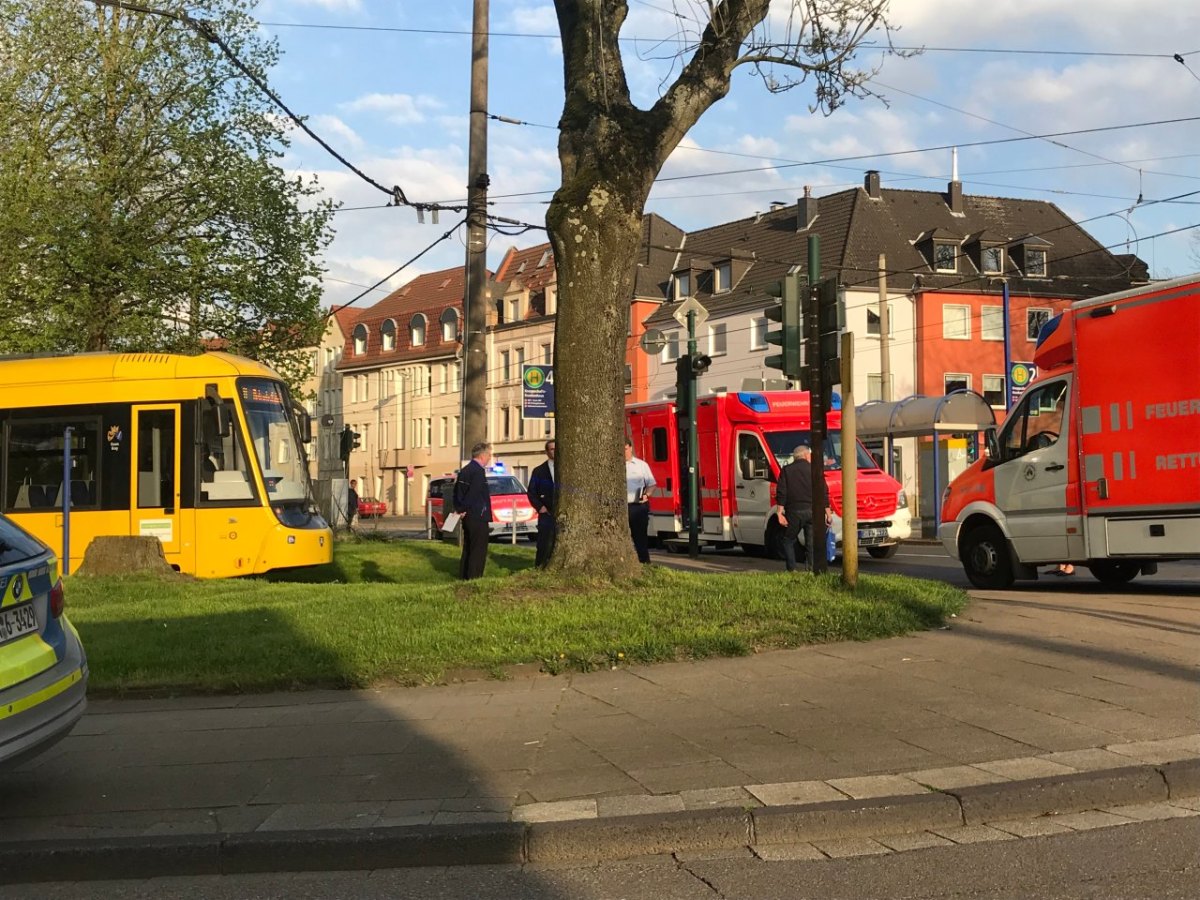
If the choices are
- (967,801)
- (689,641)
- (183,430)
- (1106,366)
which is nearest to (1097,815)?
(967,801)

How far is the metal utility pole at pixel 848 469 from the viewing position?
34.6ft

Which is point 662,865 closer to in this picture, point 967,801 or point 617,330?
point 967,801

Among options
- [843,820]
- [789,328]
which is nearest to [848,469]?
[789,328]

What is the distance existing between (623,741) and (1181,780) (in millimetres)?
2680

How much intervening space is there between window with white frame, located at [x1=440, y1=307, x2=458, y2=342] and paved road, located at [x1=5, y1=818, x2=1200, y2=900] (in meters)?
72.8

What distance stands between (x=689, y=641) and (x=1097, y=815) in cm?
397

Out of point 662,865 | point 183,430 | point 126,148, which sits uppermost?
point 126,148

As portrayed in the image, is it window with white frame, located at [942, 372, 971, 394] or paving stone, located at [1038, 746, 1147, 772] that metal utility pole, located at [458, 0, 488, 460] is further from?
window with white frame, located at [942, 372, 971, 394]

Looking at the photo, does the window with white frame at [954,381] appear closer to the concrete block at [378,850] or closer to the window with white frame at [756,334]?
the window with white frame at [756,334]

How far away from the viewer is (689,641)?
8953 millimetres

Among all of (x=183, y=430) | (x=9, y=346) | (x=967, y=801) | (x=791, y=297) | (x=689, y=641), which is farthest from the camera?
(x=9, y=346)

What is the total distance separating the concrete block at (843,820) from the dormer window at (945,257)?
2029 inches

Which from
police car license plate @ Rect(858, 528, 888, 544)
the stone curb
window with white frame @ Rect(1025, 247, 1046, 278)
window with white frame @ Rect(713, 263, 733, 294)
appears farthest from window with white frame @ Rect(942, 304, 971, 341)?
the stone curb

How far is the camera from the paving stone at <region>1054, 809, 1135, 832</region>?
5.12m
